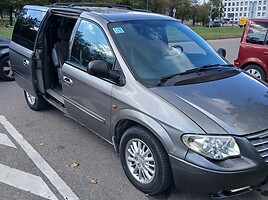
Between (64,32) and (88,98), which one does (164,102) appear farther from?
(64,32)

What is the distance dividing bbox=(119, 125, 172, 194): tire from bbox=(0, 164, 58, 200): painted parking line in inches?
32.2

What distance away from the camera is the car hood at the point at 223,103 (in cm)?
241

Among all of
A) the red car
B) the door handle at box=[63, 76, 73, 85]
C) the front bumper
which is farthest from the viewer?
the red car

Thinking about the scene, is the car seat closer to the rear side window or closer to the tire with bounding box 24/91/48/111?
the rear side window

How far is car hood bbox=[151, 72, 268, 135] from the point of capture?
2414 mm

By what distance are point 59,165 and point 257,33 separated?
544cm

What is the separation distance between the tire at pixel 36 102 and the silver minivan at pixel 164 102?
2.27 ft

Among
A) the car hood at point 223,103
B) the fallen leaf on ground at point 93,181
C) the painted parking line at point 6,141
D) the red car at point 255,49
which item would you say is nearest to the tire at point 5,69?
the painted parking line at point 6,141

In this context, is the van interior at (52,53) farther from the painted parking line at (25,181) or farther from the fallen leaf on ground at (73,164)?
the painted parking line at (25,181)

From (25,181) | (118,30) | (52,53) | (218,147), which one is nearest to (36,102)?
(52,53)

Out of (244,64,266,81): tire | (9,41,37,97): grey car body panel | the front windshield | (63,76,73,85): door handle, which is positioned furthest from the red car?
(9,41,37,97): grey car body panel

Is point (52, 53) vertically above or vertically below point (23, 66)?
above

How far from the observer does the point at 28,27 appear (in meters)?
4.81

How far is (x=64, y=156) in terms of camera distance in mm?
3600
